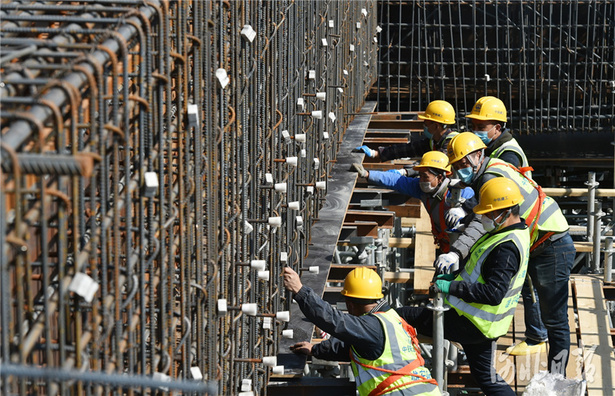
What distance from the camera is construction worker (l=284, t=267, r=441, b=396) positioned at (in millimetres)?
7692

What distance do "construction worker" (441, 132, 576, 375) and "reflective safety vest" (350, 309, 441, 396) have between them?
8.13ft

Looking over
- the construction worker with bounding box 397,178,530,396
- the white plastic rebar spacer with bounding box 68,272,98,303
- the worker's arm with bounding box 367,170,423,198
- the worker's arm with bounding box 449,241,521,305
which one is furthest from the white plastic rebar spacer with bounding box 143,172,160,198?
the worker's arm with bounding box 367,170,423,198

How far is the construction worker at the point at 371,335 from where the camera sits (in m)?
7.69

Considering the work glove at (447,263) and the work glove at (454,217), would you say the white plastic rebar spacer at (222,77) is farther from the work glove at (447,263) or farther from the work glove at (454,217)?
the work glove at (454,217)

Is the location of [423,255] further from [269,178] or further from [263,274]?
[263,274]

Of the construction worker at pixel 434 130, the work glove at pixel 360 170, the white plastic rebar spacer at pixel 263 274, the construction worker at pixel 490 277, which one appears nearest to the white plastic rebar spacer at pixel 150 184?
the white plastic rebar spacer at pixel 263 274

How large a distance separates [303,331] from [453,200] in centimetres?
247

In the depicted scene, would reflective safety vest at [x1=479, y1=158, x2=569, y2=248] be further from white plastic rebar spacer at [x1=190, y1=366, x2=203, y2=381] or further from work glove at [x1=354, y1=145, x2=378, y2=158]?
white plastic rebar spacer at [x1=190, y1=366, x2=203, y2=381]

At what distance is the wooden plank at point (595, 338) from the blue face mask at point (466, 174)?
→ 104 inches

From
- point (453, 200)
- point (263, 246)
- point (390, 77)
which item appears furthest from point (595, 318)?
point (390, 77)

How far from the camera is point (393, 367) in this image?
788cm

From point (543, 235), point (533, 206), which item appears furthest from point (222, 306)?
point (543, 235)

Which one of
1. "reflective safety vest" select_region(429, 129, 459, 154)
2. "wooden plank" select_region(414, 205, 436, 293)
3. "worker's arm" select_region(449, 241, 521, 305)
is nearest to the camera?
"worker's arm" select_region(449, 241, 521, 305)

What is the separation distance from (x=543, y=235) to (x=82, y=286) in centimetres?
701
